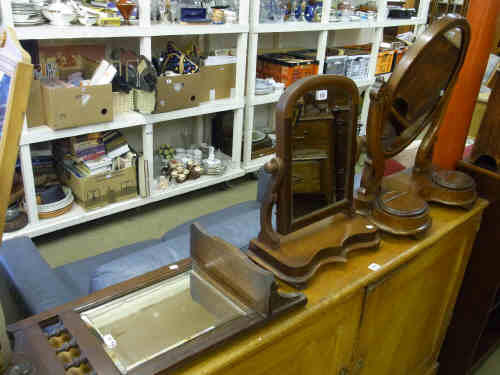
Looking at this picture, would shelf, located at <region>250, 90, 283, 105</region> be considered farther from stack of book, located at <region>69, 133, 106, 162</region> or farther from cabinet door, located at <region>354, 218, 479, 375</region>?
cabinet door, located at <region>354, 218, 479, 375</region>

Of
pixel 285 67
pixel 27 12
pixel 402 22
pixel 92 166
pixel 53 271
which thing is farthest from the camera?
pixel 402 22

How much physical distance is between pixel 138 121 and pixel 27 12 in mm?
862

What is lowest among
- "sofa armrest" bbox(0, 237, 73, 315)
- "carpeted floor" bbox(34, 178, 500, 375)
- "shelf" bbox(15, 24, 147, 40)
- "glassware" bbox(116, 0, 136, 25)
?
"carpeted floor" bbox(34, 178, 500, 375)

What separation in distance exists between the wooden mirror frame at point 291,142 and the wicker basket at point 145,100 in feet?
6.43

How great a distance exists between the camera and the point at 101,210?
9.53ft

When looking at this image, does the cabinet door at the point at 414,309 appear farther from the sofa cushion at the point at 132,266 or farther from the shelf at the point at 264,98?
the shelf at the point at 264,98

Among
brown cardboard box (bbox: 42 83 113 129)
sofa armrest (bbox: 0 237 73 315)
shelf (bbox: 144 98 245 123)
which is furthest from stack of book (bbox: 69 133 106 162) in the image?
sofa armrest (bbox: 0 237 73 315)

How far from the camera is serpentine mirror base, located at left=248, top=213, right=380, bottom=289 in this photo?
102 centimetres

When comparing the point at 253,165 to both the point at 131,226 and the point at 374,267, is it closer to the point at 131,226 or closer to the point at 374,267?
the point at 131,226

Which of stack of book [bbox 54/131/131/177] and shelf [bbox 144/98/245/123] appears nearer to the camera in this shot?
stack of book [bbox 54/131/131/177]

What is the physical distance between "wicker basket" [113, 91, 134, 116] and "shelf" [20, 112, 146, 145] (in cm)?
4

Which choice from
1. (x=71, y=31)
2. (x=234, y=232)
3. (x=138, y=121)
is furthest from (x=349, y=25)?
A: (x=234, y=232)

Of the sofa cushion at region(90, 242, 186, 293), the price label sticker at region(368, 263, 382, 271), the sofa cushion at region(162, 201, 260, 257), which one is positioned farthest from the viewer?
the sofa cushion at region(162, 201, 260, 257)

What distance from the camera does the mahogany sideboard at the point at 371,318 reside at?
90cm
